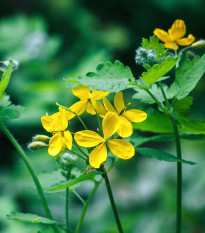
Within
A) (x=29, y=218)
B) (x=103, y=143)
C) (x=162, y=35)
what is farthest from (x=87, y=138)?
(x=162, y=35)

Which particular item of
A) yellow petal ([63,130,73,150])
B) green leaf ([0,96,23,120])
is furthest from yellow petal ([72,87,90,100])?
green leaf ([0,96,23,120])

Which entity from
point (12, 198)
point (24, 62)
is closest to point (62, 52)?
point (24, 62)

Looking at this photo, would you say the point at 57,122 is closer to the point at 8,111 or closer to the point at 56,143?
the point at 56,143

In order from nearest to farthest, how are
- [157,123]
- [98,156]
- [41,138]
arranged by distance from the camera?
[98,156], [41,138], [157,123]

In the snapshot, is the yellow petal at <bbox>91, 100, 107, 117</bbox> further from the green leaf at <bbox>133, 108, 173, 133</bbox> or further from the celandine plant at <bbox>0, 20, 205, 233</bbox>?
the green leaf at <bbox>133, 108, 173, 133</bbox>

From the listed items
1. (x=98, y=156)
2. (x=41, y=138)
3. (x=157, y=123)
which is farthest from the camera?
(x=157, y=123)

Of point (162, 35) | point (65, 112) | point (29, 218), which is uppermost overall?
point (162, 35)

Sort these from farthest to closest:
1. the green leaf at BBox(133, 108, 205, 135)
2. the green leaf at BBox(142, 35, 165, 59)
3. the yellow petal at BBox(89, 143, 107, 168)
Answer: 1. the green leaf at BBox(133, 108, 205, 135)
2. the green leaf at BBox(142, 35, 165, 59)
3. the yellow petal at BBox(89, 143, 107, 168)
